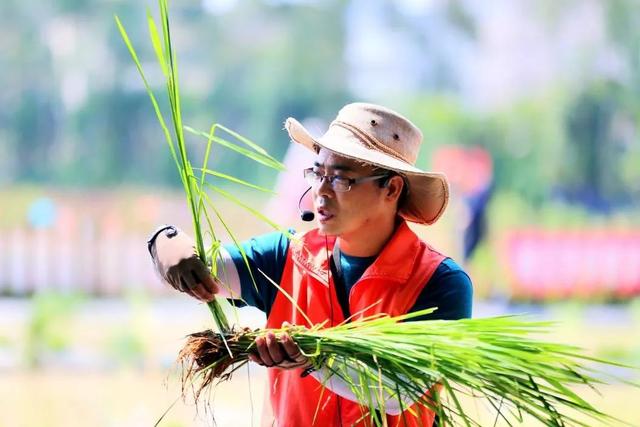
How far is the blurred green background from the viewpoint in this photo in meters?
5.90

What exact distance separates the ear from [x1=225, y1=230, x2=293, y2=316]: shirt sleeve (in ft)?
0.70

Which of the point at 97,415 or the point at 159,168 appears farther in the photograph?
the point at 159,168

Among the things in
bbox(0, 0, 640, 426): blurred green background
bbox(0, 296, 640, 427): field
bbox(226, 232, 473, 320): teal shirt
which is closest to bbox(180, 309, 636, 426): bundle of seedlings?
bbox(226, 232, 473, 320): teal shirt

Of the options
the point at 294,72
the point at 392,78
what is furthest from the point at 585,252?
the point at 294,72

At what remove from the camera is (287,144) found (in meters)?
5.89

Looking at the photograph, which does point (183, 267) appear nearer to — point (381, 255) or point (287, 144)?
point (381, 255)

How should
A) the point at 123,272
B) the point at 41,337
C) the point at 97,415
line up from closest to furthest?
1. the point at 97,415
2. the point at 41,337
3. the point at 123,272

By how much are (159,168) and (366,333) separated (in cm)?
438

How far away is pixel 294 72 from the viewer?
612 cm

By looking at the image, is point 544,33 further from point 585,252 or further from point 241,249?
point 241,249

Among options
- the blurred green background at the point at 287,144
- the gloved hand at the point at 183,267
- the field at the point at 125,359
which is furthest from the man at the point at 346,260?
the blurred green background at the point at 287,144

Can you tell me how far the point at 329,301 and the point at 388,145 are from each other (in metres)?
0.31

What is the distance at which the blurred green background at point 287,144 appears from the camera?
232 inches

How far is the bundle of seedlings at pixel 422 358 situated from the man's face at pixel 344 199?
183mm
